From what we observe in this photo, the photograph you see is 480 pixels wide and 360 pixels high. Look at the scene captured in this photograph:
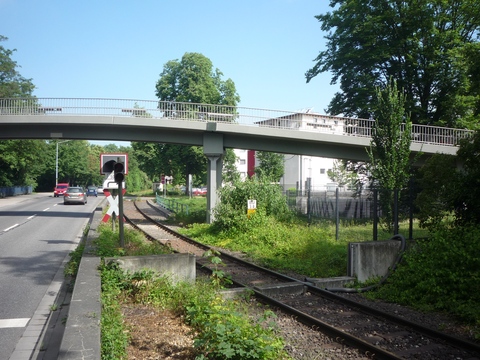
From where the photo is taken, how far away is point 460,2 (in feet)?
104

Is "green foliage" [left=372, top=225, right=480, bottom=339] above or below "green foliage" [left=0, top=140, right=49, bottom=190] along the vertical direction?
below

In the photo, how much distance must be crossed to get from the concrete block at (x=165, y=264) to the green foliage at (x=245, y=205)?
9258 mm

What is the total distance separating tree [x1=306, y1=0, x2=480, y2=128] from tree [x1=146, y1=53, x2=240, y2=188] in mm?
23437

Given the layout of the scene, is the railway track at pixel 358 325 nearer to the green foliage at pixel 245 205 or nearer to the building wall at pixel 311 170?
the green foliage at pixel 245 205

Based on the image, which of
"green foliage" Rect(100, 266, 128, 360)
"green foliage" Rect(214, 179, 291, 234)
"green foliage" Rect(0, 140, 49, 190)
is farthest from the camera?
"green foliage" Rect(0, 140, 49, 190)

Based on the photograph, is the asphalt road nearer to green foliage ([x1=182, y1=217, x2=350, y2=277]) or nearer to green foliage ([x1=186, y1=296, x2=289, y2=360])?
green foliage ([x1=186, y1=296, x2=289, y2=360])

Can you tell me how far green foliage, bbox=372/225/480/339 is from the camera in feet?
26.3

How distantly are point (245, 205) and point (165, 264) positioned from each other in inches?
409

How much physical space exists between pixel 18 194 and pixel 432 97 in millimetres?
56722

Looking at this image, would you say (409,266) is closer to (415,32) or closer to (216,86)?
(415,32)

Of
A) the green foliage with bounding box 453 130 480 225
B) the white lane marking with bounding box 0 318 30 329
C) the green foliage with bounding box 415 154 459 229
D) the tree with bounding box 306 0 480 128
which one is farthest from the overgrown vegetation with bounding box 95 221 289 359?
the tree with bounding box 306 0 480 128

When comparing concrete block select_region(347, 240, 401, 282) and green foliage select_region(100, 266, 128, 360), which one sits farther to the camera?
concrete block select_region(347, 240, 401, 282)

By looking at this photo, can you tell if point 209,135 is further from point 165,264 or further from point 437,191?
point 165,264

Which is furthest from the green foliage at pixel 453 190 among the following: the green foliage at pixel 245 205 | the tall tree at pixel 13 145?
the tall tree at pixel 13 145
